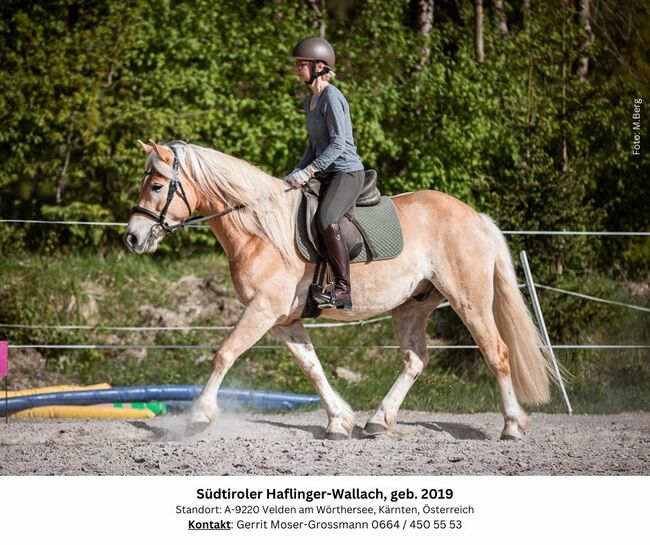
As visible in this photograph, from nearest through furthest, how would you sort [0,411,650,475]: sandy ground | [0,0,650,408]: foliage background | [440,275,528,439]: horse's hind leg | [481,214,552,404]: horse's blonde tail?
[0,411,650,475]: sandy ground → [440,275,528,439]: horse's hind leg → [481,214,552,404]: horse's blonde tail → [0,0,650,408]: foliage background

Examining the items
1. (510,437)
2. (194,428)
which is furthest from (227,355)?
(510,437)

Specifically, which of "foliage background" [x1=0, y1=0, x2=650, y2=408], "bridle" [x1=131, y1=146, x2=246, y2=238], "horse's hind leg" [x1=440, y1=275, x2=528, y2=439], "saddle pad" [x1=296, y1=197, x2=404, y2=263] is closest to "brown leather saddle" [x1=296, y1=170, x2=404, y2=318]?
"saddle pad" [x1=296, y1=197, x2=404, y2=263]

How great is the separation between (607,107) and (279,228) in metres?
6.47

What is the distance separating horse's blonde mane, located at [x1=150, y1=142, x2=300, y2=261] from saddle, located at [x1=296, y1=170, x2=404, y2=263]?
0.34ft

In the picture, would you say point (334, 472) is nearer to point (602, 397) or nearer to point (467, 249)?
point (467, 249)

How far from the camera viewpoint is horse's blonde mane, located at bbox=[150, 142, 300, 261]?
5922 millimetres

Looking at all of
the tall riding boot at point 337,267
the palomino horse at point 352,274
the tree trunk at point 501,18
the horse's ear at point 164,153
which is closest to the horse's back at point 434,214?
the palomino horse at point 352,274

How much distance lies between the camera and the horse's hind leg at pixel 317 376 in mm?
6180

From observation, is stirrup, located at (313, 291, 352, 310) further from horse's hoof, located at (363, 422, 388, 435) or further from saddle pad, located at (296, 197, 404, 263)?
horse's hoof, located at (363, 422, 388, 435)

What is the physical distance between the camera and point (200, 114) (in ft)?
35.5

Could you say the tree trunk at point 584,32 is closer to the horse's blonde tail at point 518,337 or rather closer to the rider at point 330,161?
the horse's blonde tail at point 518,337

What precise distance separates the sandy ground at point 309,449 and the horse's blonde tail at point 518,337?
33cm

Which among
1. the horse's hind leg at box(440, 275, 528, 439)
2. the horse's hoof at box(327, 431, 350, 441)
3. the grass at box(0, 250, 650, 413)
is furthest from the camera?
the grass at box(0, 250, 650, 413)
